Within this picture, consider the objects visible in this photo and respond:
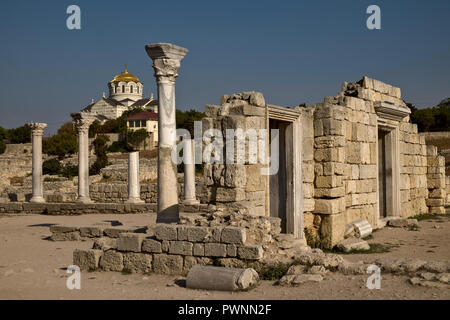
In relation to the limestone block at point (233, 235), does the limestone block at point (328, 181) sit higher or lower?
higher

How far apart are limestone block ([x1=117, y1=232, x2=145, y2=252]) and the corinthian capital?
3.81m

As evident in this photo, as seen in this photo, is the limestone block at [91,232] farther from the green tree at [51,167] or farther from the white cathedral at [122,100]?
the white cathedral at [122,100]

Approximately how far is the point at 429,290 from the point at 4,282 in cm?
570

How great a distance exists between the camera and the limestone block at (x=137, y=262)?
7.26m

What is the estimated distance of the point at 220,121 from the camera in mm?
8164

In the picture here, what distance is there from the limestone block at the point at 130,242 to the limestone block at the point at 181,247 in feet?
1.86

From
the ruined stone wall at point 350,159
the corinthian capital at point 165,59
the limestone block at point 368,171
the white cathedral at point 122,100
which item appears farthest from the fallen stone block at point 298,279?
the white cathedral at point 122,100

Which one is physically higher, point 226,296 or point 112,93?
point 112,93

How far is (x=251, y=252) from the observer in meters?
6.59

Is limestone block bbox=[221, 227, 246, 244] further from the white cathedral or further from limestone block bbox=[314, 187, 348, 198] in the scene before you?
the white cathedral
